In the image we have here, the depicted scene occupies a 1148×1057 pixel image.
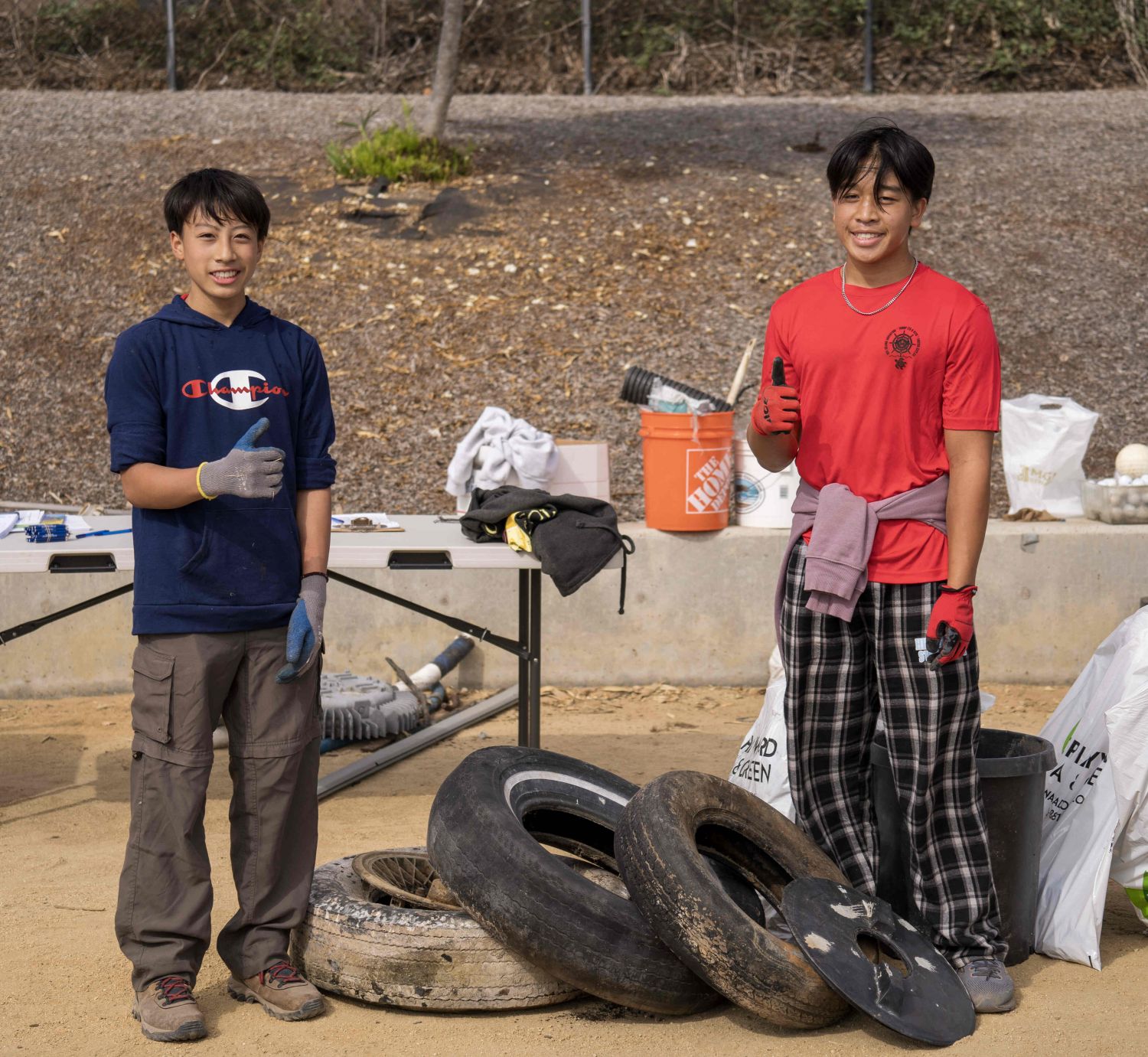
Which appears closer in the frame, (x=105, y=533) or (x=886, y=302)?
(x=886, y=302)

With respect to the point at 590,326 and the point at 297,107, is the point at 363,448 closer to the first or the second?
the point at 590,326

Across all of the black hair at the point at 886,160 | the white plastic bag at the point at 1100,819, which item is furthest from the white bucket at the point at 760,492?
the black hair at the point at 886,160

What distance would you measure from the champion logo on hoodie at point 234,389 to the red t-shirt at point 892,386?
126 centimetres

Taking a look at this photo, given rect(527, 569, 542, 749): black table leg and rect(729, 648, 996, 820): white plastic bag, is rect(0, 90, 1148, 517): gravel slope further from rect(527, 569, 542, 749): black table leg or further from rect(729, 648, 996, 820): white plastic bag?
rect(729, 648, 996, 820): white plastic bag

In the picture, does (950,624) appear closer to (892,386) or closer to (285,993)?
(892,386)

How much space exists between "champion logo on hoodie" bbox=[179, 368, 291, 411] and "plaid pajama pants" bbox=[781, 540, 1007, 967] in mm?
1399

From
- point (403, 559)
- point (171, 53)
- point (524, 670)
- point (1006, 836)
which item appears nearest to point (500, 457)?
point (524, 670)

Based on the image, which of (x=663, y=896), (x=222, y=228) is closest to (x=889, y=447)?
(x=663, y=896)

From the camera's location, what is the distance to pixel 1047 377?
8562 millimetres

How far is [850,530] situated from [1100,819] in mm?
1241

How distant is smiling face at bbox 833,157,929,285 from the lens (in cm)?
312

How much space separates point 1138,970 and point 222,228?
3.05 meters

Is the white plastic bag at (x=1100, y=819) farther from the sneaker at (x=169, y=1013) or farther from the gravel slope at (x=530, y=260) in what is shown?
the gravel slope at (x=530, y=260)

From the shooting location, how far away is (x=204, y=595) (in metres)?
3.06
